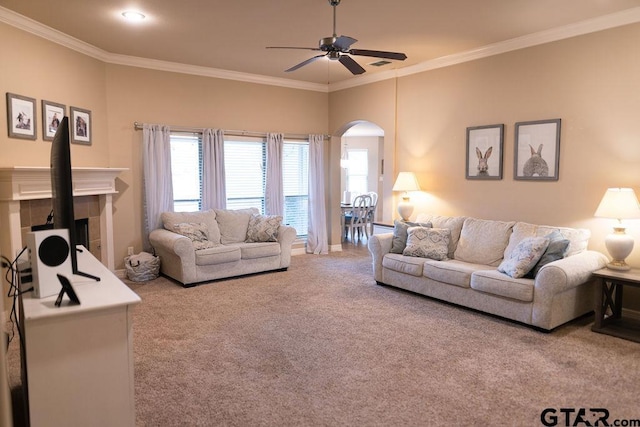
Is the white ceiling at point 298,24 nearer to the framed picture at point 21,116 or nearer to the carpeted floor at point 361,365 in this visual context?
the framed picture at point 21,116

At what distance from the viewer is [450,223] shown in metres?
5.30

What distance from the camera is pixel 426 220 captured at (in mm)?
5598

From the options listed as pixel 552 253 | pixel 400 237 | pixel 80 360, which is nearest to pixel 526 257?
pixel 552 253

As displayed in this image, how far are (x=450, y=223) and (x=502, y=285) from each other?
1.40 meters

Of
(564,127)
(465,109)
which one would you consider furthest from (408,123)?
(564,127)

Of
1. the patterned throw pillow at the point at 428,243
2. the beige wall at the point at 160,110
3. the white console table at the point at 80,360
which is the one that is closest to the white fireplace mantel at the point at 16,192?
the beige wall at the point at 160,110

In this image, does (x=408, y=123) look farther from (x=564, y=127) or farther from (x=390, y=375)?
(x=390, y=375)

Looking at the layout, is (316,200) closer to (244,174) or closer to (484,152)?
(244,174)

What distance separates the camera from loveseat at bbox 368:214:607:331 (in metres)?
3.83

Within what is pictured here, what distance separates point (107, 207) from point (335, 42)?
3.48 meters

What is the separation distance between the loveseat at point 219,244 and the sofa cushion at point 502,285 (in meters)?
2.77

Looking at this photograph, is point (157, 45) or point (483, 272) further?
point (157, 45)

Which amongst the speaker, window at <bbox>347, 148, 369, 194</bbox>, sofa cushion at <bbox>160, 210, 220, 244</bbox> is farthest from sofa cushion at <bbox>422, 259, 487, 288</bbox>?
window at <bbox>347, 148, 369, 194</bbox>

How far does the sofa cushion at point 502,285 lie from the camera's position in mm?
3865
